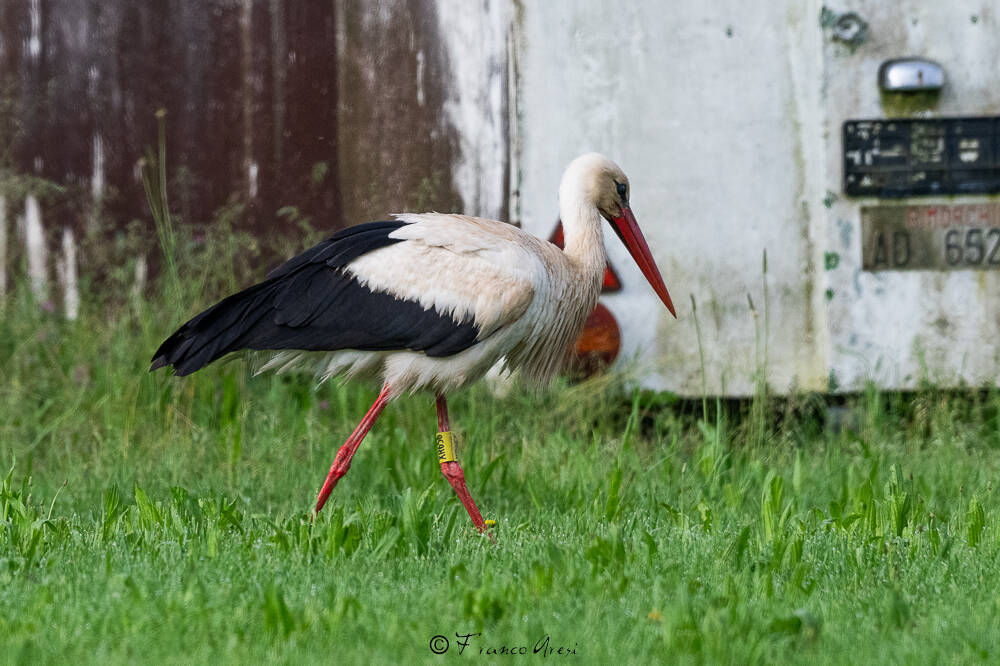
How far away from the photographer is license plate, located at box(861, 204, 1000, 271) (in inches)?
228

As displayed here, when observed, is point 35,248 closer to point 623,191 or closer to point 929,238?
point 623,191

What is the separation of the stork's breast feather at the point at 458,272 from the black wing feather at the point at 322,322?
1.4 inches

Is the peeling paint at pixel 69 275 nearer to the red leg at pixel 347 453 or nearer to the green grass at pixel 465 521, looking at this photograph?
the green grass at pixel 465 521

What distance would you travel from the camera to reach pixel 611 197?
17.6 feet

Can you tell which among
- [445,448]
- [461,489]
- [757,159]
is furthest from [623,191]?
[461,489]

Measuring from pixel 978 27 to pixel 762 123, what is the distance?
995 millimetres

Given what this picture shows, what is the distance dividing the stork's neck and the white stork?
8 centimetres

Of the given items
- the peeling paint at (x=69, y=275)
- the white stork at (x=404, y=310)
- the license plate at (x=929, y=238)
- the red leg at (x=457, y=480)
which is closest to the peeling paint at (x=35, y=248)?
the peeling paint at (x=69, y=275)

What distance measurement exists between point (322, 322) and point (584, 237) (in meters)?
1.10

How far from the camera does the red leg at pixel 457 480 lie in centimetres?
484

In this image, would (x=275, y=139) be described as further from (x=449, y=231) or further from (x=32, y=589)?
(x=32, y=589)

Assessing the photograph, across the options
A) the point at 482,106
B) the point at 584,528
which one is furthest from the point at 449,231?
the point at 482,106

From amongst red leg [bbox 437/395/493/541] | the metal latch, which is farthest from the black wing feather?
the metal latch

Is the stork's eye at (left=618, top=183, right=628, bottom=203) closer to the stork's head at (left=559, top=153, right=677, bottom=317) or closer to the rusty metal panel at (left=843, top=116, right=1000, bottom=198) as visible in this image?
the stork's head at (left=559, top=153, right=677, bottom=317)
